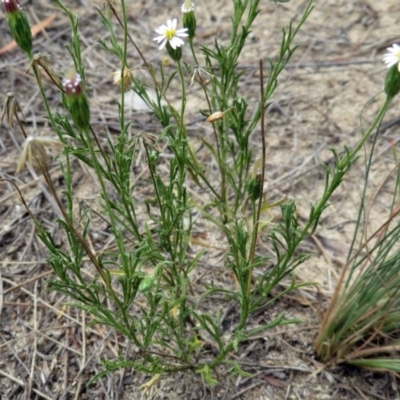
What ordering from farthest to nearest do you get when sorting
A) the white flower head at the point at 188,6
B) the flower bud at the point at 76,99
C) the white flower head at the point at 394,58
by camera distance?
the white flower head at the point at 188,6 → the white flower head at the point at 394,58 → the flower bud at the point at 76,99

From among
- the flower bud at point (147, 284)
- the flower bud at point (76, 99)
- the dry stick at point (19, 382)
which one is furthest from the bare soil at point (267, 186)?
the flower bud at point (147, 284)

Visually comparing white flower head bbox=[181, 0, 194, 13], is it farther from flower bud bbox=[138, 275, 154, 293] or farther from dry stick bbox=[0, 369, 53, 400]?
dry stick bbox=[0, 369, 53, 400]

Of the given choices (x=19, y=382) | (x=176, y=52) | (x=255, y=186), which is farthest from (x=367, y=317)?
(x=19, y=382)

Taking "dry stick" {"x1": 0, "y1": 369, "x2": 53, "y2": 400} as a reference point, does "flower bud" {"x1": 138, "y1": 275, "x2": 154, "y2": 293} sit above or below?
above

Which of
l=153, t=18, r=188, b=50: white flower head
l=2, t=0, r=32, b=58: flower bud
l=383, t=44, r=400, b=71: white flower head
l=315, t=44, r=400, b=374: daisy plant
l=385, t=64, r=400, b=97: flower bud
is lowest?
l=315, t=44, r=400, b=374: daisy plant

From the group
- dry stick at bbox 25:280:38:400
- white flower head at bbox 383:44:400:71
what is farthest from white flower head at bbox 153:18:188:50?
dry stick at bbox 25:280:38:400

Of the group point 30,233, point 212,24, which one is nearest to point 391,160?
point 212,24

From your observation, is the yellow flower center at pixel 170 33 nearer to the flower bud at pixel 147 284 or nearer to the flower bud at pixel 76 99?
the flower bud at pixel 76 99
